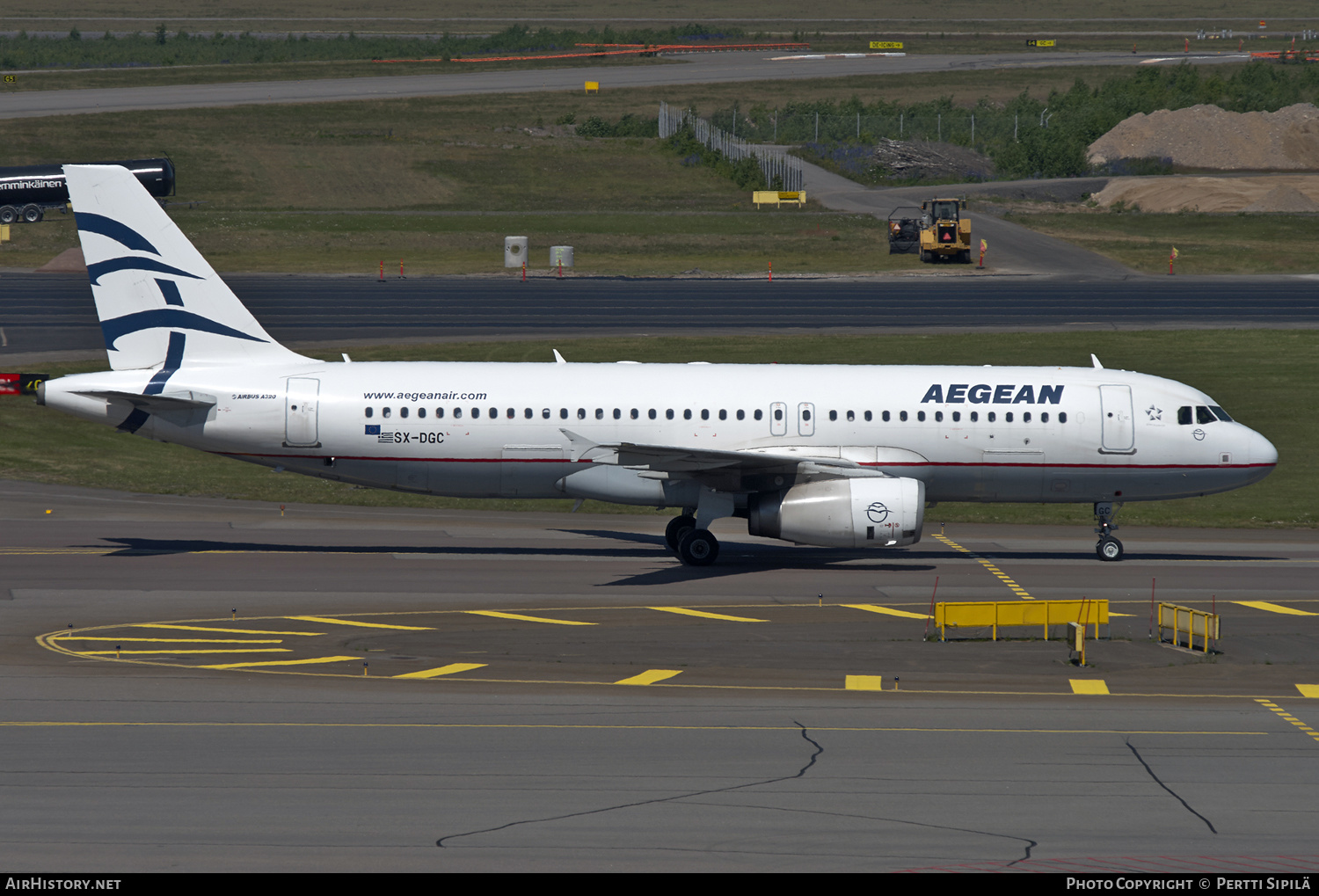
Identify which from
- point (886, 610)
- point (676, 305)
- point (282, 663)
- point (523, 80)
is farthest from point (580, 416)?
point (523, 80)

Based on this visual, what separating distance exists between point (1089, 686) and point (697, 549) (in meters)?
12.0

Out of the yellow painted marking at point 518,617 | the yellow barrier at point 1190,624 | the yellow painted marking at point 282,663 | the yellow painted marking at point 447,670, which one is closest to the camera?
the yellow painted marking at point 447,670

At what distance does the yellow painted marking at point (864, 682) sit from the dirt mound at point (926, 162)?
102017mm

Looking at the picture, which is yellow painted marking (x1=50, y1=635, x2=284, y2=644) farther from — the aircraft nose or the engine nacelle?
the aircraft nose

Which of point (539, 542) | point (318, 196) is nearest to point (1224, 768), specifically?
point (539, 542)

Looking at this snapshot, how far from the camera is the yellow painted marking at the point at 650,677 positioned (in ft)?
78.5

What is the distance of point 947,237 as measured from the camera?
88688 mm

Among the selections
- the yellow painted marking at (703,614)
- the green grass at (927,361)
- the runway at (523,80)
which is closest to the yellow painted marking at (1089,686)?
the yellow painted marking at (703,614)

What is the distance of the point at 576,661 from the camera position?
82.6 ft

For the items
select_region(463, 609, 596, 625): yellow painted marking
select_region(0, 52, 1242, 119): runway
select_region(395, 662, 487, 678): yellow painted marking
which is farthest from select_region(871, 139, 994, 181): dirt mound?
select_region(395, 662, 487, 678): yellow painted marking

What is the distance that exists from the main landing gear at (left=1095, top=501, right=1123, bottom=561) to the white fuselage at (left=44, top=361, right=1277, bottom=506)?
84cm

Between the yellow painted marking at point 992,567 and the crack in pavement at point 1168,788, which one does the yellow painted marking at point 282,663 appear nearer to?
the crack in pavement at point 1168,788

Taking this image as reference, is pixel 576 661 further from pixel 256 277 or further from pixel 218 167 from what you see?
pixel 218 167

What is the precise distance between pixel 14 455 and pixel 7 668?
22.9 meters
